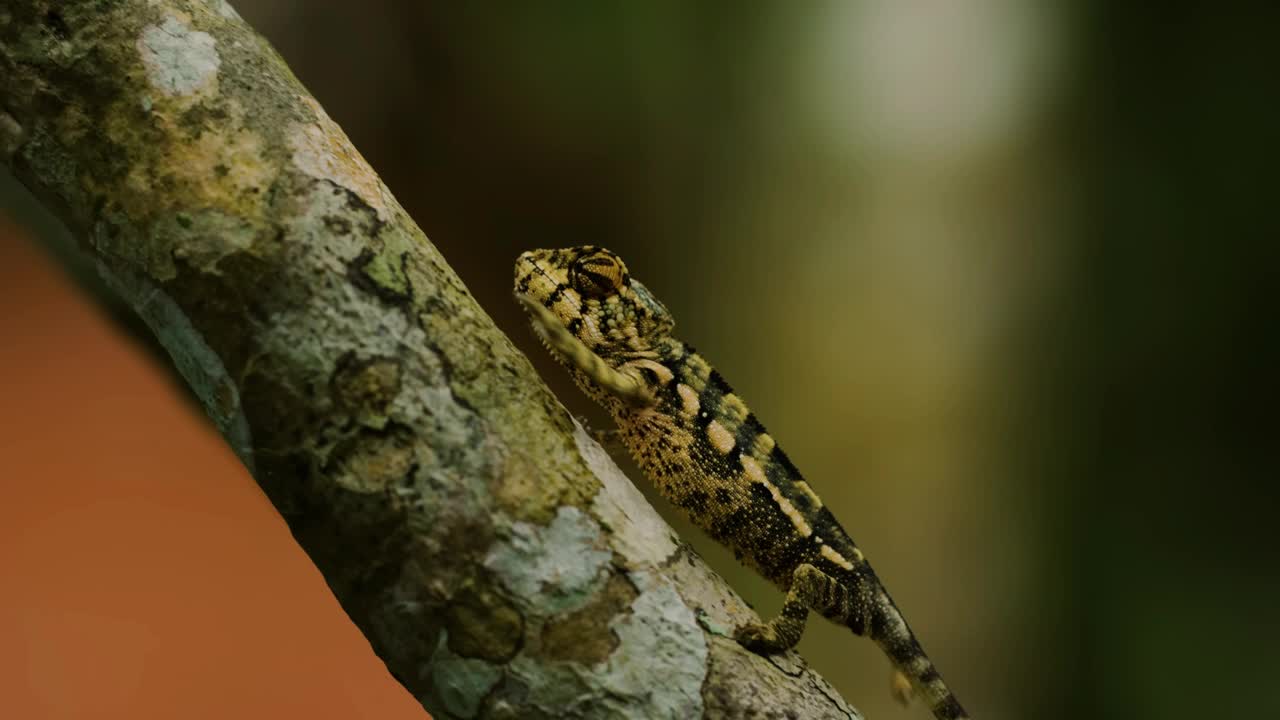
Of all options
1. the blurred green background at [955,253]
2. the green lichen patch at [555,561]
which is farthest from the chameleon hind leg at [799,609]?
the blurred green background at [955,253]

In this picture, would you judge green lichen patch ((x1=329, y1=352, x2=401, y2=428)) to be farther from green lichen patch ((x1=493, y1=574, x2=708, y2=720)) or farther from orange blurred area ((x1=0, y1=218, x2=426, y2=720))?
orange blurred area ((x1=0, y1=218, x2=426, y2=720))

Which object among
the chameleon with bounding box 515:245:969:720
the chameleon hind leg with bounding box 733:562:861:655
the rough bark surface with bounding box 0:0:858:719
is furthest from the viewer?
the chameleon with bounding box 515:245:969:720

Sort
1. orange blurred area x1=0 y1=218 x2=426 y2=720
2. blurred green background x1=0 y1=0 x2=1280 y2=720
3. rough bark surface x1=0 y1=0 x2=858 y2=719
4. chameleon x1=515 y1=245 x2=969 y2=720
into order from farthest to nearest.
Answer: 1. blurred green background x1=0 y1=0 x2=1280 y2=720
2. orange blurred area x1=0 y1=218 x2=426 y2=720
3. chameleon x1=515 y1=245 x2=969 y2=720
4. rough bark surface x1=0 y1=0 x2=858 y2=719

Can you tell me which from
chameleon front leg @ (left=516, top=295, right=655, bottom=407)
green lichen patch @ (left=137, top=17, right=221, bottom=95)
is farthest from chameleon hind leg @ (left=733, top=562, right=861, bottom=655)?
green lichen patch @ (left=137, top=17, right=221, bottom=95)

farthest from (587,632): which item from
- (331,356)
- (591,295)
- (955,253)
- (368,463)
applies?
(955,253)

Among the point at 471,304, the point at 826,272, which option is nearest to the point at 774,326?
the point at 826,272

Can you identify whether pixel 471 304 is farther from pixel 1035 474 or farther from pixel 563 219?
pixel 1035 474

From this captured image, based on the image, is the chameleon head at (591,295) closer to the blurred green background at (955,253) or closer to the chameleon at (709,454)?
the chameleon at (709,454)
